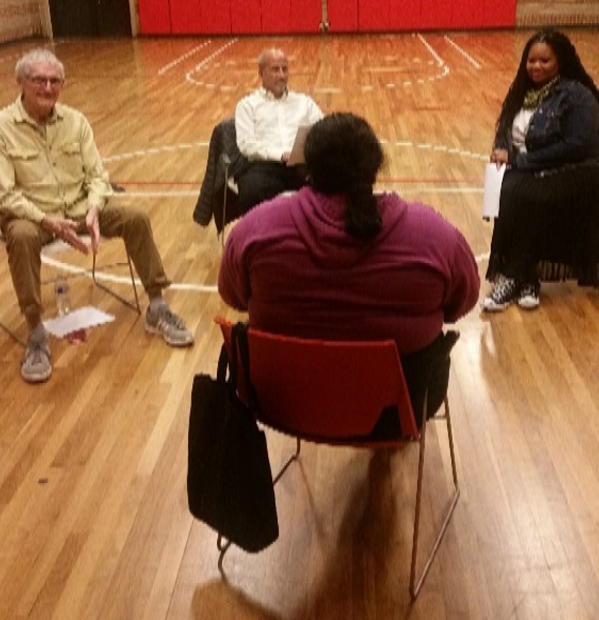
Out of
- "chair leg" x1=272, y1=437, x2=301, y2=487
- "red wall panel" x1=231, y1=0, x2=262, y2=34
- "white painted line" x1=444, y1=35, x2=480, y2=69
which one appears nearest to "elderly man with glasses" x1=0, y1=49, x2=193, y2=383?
"chair leg" x1=272, y1=437, x2=301, y2=487

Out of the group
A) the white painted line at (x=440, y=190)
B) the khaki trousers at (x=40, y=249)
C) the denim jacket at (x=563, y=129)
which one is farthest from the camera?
the white painted line at (x=440, y=190)

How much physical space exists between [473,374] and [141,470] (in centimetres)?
136

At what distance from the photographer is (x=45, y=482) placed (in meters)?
2.80

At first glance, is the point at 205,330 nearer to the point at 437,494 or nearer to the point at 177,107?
the point at 437,494

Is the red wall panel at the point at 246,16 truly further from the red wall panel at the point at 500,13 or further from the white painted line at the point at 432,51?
the red wall panel at the point at 500,13

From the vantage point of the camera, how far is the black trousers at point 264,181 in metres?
4.49

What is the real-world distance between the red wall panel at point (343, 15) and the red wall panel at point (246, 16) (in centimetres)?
136

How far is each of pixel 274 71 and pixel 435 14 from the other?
12596 millimetres

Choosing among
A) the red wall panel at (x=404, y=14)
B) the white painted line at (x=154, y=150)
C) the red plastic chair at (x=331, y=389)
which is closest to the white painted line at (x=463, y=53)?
the red wall panel at (x=404, y=14)

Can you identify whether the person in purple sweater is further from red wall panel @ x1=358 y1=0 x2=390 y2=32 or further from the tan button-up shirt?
red wall panel @ x1=358 y1=0 x2=390 y2=32

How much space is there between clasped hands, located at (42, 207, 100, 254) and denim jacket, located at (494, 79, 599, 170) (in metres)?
1.95

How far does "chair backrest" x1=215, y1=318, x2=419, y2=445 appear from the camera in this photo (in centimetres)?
194

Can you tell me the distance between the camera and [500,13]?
16.0 meters

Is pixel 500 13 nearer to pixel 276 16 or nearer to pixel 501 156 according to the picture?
pixel 276 16
